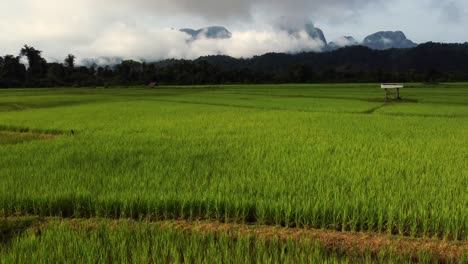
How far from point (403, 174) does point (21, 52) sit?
78.7m

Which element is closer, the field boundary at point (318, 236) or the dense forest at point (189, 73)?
the field boundary at point (318, 236)

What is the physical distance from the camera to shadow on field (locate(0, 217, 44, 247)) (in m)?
3.85

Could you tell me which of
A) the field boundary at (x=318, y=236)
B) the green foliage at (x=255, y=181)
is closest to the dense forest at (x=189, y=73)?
the green foliage at (x=255, y=181)

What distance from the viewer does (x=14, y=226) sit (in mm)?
4086

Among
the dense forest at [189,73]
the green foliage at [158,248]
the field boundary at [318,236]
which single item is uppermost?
the dense forest at [189,73]

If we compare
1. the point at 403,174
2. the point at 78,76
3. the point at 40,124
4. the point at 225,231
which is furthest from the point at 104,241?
the point at 78,76

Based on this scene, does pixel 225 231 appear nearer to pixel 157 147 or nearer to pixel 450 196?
pixel 450 196

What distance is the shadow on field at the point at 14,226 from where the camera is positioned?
385cm

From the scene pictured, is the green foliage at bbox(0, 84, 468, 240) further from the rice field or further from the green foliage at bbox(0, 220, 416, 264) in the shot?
the green foliage at bbox(0, 220, 416, 264)

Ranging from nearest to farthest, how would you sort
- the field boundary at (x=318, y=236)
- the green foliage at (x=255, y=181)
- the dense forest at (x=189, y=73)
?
the field boundary at (x=318, y=236), the green foliage at (x=255, y=181), the dense forest at (x=189, y=73)

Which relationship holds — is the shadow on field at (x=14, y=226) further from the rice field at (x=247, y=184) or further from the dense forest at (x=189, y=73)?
the dense forest at (x=189, y=73)

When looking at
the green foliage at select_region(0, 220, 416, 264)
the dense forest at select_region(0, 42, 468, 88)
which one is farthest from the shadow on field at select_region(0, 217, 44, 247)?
the dense forest at select_region(0, 42, 468, 88)

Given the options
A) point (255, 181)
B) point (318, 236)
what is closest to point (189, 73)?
point (255, 181)

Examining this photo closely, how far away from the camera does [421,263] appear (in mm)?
3209
